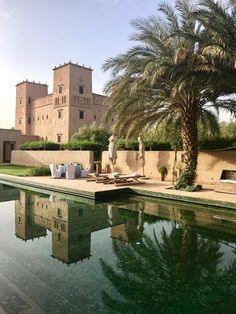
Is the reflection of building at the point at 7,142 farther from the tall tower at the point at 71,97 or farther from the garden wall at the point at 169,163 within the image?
the garden wall at the point at 169,163

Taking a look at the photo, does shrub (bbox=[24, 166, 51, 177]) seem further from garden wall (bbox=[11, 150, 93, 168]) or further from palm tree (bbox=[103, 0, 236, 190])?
palm tree (bbox=[103, 0, 236, 190])

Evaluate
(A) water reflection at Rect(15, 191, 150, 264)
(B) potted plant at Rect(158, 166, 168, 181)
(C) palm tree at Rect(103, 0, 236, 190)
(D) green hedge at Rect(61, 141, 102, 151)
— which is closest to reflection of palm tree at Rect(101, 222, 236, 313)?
(A) water reflection at Rect(15, 191, 150, 264)

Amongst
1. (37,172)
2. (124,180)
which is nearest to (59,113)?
(37,172)

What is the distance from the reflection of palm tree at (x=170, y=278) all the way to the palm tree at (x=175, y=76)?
18.0 ft

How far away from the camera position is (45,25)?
12.5 m

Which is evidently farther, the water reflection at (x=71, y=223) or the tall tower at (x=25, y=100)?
the tall tower at (x=25, y=100)

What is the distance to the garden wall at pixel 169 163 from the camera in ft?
42.6

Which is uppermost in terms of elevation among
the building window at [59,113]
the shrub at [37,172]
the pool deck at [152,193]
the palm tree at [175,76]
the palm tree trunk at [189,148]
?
the building window at [59,113]

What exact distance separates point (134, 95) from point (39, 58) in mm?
7436

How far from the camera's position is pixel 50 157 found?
2325 cm

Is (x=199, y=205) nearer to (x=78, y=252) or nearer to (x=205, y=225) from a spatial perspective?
(x=205, y=225)

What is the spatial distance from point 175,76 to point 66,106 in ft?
103

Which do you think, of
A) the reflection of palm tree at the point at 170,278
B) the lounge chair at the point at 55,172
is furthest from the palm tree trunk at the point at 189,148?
the lounge chair at the point at 55,172

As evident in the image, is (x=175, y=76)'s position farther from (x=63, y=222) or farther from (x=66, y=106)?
(x=66, y=106)
